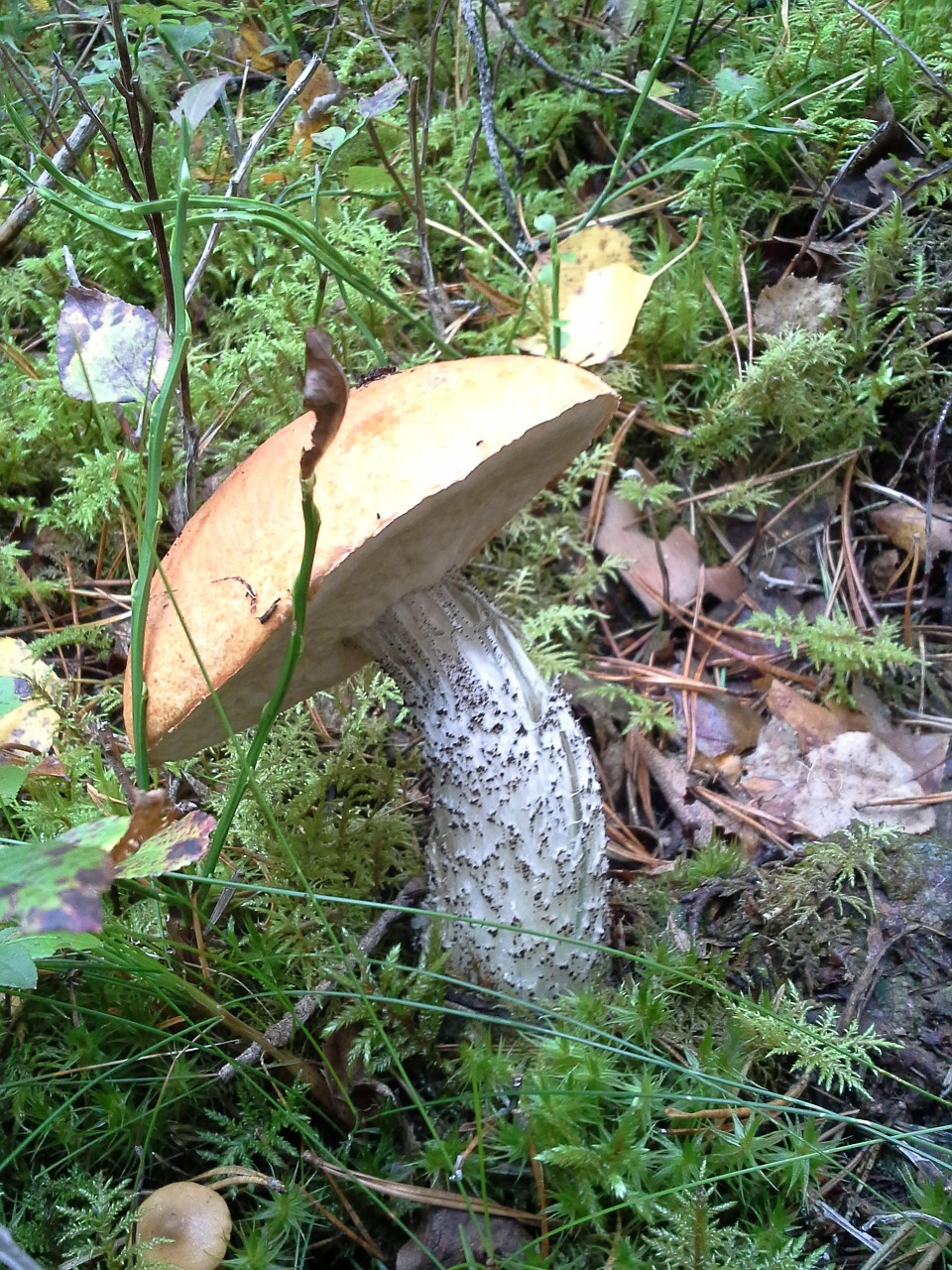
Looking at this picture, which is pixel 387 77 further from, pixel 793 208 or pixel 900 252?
pixel 900 252

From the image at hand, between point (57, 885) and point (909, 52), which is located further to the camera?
point (909, 52)

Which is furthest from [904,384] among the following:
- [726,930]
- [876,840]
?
[726,930]

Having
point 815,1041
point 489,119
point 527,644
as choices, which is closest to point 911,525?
point 527,644

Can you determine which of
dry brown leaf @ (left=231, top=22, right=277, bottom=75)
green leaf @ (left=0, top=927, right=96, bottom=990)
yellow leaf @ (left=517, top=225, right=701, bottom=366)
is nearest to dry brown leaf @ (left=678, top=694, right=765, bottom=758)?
yellow leaf @ (left=517, top=225, right=701, bottom=366)

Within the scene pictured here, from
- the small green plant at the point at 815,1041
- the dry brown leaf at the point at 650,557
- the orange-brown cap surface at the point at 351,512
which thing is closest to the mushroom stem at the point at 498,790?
the orange-brown cap surface at the point at 351,512

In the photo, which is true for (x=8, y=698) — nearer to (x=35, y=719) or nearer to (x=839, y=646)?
(x=35, y=719)

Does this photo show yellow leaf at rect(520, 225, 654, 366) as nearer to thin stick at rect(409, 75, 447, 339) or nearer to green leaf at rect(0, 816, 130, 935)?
thin stick at rect(409, 75, 447, 339)

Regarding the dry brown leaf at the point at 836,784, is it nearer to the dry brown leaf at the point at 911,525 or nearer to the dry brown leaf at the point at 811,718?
the dry brown leaf at the point at 811,718
